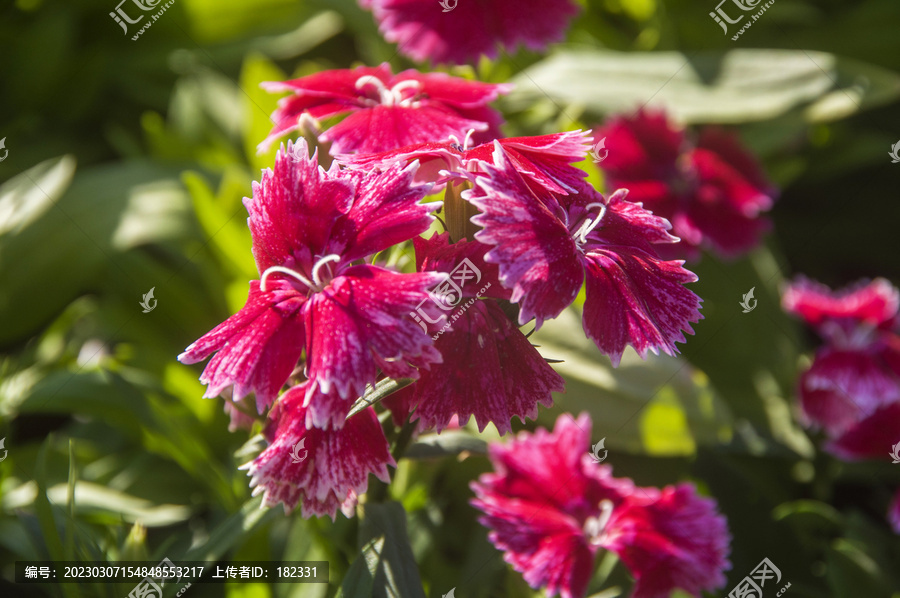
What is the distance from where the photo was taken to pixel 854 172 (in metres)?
2.13

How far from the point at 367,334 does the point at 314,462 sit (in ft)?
0.53

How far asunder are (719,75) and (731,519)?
105 cm

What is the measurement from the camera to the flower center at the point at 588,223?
0.69 metres

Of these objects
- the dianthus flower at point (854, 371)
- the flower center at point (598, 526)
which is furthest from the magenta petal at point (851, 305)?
the flower center at point (598, 526)

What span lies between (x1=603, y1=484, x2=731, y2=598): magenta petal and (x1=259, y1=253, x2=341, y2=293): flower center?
560mm

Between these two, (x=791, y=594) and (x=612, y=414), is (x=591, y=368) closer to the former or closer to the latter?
(x=612, y=414)

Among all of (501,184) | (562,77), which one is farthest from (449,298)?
(562,77)

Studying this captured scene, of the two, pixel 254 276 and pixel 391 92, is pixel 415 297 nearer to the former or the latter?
pixel 391 92

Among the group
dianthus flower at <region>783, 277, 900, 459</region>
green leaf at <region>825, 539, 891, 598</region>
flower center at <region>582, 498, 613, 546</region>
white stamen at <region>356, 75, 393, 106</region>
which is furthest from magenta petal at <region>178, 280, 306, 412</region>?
dianthus flower at <region>783, 277, 900, 459</region>

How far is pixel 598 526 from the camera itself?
98cm

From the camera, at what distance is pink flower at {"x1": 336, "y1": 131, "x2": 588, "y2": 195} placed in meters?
0.69

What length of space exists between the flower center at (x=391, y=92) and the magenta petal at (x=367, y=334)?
0.37m

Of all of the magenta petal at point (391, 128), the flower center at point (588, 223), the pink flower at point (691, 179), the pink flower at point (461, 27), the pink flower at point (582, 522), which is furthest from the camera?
the pink flower at point (691, 179)

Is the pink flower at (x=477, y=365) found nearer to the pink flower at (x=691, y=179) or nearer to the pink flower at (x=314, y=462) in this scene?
the pink flower at (x=314, y=462)
